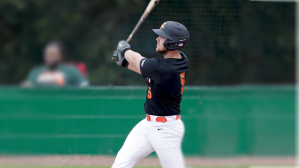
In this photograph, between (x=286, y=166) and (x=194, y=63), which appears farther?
(x=286, y=166)

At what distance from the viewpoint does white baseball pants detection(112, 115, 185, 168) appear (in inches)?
152

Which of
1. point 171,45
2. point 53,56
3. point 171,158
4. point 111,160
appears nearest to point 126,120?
point 111,160

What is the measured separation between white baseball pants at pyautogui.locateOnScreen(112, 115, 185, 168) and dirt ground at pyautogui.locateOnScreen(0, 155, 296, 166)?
158cm

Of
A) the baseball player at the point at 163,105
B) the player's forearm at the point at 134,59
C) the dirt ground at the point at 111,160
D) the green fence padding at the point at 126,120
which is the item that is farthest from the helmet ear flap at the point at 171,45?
the dirt ground at the point at 111,160

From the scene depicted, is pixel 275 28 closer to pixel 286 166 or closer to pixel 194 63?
pixel 286 166

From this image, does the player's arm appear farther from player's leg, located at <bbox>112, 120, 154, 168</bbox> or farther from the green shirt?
the green shirt

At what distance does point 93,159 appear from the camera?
18.3ft

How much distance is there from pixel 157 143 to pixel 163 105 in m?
0.38

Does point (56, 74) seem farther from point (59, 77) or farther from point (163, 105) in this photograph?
point (163, 105)

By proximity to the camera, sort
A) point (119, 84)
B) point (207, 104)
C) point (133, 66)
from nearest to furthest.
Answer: point (133, 66) → point (119, 84) → point (207, 104)

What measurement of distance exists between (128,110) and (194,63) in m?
1.61

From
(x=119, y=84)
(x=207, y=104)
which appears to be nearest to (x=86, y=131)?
(x=119, y=84)

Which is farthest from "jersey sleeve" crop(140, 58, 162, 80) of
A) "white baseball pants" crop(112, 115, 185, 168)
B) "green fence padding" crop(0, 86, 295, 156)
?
"green fence padding" crop(0, 86, 295, 156)

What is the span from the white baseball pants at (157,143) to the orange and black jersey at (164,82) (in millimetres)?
100
